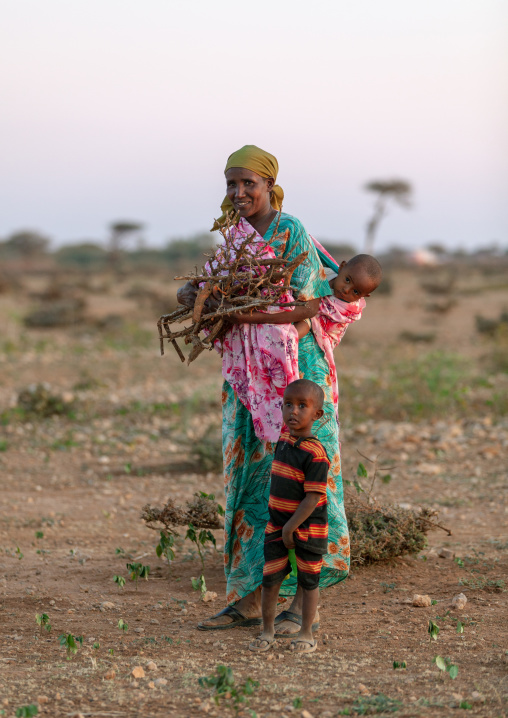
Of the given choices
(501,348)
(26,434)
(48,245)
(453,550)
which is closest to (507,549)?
(453,550)

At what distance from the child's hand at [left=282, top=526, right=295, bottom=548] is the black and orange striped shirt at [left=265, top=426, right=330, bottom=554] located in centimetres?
2

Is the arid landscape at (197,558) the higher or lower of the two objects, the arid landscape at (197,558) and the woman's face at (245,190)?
the lower

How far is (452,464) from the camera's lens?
20.6ft

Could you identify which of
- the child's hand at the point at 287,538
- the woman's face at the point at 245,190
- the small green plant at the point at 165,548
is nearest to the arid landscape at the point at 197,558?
the small green plant at the point at 165,548

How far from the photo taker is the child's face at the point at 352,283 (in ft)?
10.7

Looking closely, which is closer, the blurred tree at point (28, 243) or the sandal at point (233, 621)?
the sandal at point (233, 621)

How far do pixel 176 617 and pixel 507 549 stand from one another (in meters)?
1.87

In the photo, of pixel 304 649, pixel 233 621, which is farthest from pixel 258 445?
pixel 304 649

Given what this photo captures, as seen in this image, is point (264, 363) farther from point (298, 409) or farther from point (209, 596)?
point (209, 596)

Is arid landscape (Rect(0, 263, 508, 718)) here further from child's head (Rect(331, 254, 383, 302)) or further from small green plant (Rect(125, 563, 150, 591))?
child's head (Rect(331, 254, 383, 302))

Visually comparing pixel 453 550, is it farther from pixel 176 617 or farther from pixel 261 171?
pixel 261 171

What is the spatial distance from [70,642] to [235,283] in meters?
1.45

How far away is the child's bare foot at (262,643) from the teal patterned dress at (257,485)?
0.93 ft

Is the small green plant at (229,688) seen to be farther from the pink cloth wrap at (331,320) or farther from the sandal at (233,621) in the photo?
the pink cloth wrap at (331,320)
